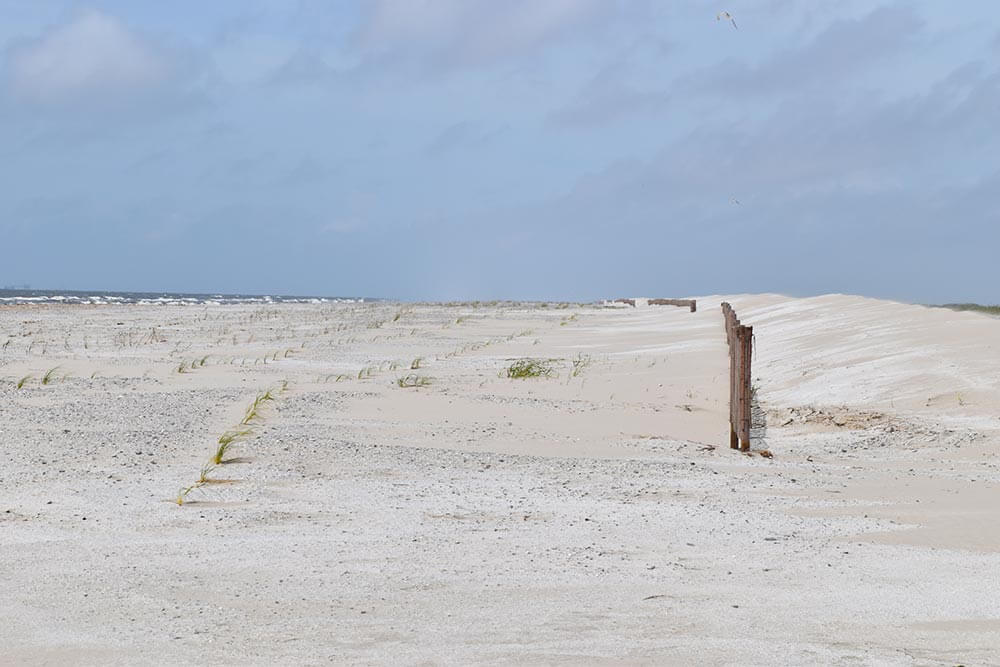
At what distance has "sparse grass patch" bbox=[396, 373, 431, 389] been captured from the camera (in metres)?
13.8

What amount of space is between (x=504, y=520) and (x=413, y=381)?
817 centimetres

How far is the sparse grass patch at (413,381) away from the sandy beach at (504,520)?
0.28 feet

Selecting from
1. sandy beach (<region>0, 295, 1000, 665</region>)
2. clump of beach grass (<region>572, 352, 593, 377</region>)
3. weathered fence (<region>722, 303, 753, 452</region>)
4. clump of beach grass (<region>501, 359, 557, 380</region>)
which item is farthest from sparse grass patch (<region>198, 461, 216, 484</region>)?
clump of beach grass (<region>572, 352, 593, 377</region>)

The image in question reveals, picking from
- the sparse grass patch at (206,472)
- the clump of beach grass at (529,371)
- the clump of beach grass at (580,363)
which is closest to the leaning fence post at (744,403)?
the sparse grass patch at (206,472)

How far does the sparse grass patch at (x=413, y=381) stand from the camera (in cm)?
1380

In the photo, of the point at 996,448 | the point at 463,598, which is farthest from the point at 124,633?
the point at 996,448

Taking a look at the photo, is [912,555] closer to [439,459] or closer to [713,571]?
[713,571]

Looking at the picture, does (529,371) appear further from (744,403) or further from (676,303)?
(676,303)

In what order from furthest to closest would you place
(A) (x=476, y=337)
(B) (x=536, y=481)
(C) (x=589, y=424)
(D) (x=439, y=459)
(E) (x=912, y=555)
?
1. (A) (x=476, y=337)
2. (C) (x=589, y=424)
3. (D) (x=439, y=459)
4. (B) (x=536, y=481)
5. (E) (x=912, y=555)

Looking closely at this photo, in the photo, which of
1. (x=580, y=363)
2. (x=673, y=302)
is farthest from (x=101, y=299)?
(x=580, y=363)

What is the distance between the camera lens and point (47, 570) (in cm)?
491

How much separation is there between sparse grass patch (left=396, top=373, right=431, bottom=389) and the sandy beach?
9 cm

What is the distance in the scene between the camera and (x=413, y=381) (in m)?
14.3

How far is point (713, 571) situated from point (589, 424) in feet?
18.3
